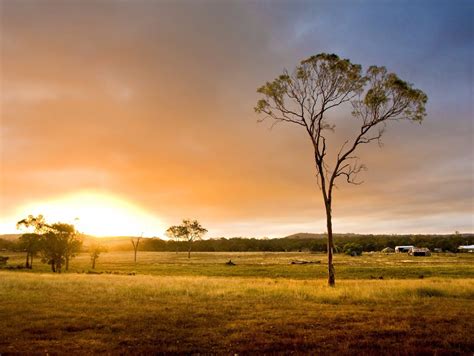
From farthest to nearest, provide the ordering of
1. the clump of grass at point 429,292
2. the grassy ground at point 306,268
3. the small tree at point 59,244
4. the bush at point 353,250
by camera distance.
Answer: the bush at point 353,250
the small tree at point 59,244
the grassy ground at point 306,268
the clump of grass at point 429,292

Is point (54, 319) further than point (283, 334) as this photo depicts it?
Yes

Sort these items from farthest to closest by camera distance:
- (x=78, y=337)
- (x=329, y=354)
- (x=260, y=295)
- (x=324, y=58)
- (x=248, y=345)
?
(x=324, y=58) < (x=260, y=295) < (x=78, y=337) < (x=248, y=345) < (x=329, y=354)

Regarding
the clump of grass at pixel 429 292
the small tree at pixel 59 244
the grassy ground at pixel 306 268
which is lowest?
the grassy ground at pixel 306 268

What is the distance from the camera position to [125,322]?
17016 millimetres

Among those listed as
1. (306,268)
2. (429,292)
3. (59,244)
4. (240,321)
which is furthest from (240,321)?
(59,244)

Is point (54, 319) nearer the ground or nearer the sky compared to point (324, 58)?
nearer the ground

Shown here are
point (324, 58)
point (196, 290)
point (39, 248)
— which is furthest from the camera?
point (39, 248)

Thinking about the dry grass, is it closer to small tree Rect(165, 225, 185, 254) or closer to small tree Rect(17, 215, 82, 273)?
small tree Rect(17, 215, 82, 273)

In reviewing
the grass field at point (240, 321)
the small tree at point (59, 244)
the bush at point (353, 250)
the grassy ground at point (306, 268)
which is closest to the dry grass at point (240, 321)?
the grass field at point (240, 321)

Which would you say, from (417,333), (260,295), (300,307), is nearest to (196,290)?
(260,295)

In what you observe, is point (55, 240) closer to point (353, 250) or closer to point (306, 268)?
point (306, 268)

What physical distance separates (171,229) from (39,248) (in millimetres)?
90024

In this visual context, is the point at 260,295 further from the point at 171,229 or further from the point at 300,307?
the point at 171,229

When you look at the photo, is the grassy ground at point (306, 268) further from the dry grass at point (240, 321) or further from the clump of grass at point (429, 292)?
the dry grass at point (240, 321)
